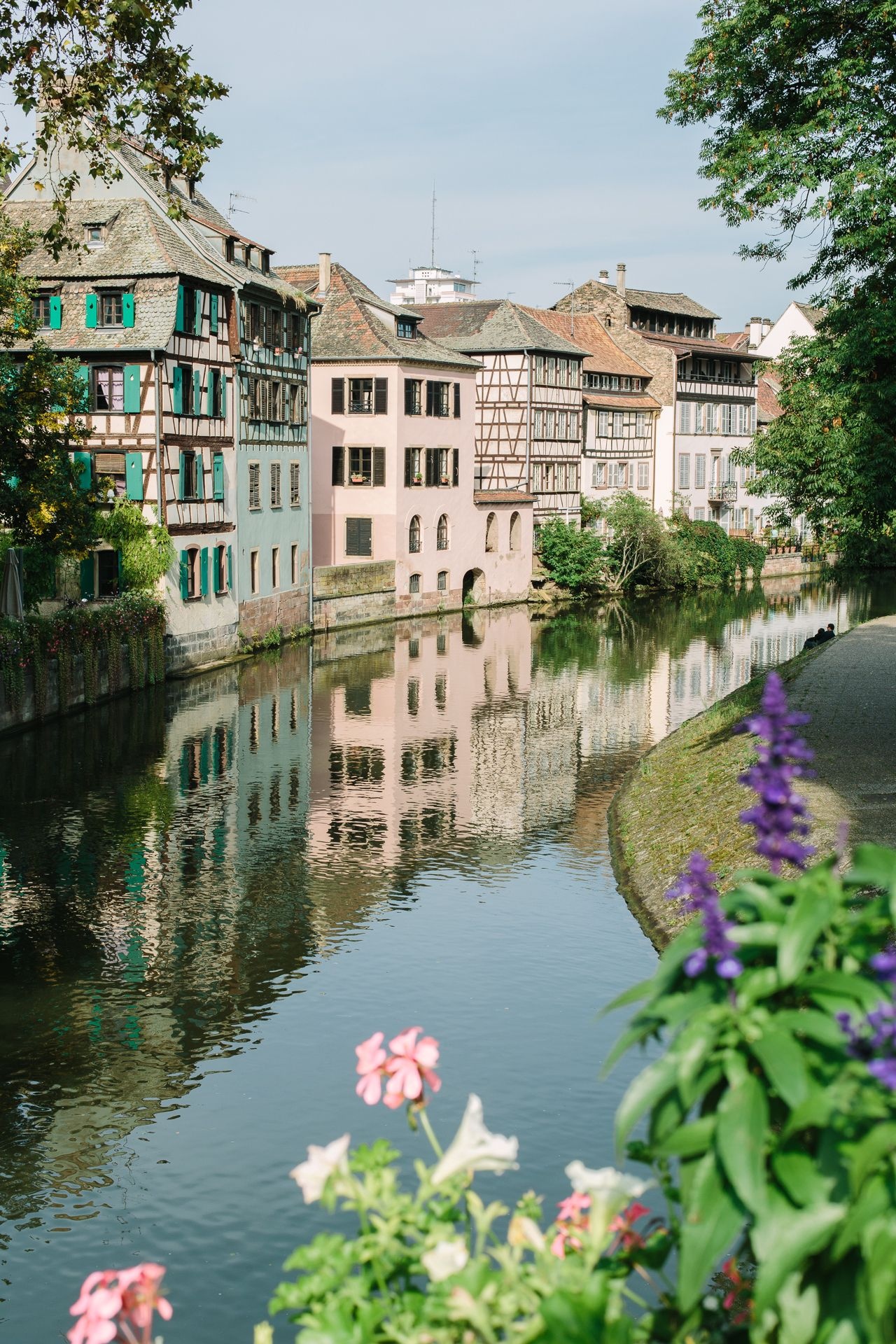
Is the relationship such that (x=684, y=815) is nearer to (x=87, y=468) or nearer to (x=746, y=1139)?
(x=746, y=1139)

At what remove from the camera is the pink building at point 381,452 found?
50812 millimetres

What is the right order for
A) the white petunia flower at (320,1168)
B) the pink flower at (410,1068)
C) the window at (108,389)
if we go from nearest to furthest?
the white petunia flower at (320,1168), the pink flower at (410,1068), the window at (108,389)

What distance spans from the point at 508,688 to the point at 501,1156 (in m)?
32.5


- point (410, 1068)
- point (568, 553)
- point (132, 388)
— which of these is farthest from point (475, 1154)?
point (568, 553)

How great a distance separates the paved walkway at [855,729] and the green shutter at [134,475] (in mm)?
16133

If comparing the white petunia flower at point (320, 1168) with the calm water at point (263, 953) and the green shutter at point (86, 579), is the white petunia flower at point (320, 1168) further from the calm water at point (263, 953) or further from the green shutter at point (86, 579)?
the green shutter at point (86, 579)

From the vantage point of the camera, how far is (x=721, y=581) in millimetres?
67812

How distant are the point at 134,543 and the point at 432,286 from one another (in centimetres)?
6195

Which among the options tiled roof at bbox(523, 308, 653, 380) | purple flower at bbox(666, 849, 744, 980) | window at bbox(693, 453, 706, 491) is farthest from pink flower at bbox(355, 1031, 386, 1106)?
window at bbox(693, 453, 706, 491)

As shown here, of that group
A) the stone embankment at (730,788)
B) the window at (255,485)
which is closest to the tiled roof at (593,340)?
the window at (255,485)

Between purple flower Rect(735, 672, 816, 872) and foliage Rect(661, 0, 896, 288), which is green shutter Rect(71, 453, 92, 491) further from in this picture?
purple flower Rect(735, 672, 816, 872)

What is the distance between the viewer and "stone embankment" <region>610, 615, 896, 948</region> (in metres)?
17.3

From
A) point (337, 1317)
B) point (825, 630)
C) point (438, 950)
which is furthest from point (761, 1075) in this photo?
point (825, 630)

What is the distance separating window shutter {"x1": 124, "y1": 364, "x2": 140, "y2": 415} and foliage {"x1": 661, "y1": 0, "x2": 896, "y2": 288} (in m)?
18.2
